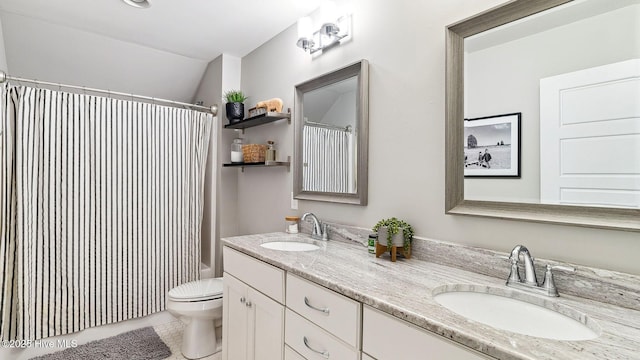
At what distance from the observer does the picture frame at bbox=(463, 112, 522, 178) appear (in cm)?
115

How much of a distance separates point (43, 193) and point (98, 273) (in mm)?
654

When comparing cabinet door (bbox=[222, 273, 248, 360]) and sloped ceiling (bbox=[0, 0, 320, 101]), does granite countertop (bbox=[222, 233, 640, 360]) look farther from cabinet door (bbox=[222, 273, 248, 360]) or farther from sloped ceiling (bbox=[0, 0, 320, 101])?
sloped ceiling (bbox=[0, 0, 320, 101])

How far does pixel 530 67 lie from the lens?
1.12 metres

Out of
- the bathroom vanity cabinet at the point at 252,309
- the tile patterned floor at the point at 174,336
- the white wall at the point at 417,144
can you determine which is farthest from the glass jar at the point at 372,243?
the tile patterned floor at the point at 174,336

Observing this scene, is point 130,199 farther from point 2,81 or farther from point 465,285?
point 465,285

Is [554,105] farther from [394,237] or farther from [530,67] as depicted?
[394,237]

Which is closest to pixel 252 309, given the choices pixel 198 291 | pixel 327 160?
pixel 198 291

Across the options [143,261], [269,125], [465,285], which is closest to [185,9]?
[269,125]

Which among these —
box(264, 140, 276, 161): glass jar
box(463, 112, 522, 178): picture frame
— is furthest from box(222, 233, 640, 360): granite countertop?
box(264, 140, 276, 161): glass jar

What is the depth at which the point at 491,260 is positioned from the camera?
1.15m

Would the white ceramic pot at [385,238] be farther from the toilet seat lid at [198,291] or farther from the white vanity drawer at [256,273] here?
the toilet seat lid at [198,291]

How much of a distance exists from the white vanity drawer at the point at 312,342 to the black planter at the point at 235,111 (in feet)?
5.69

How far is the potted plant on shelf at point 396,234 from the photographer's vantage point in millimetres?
1347

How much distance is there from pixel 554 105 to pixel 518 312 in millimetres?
692
